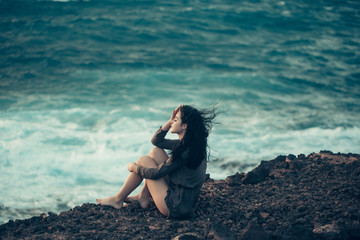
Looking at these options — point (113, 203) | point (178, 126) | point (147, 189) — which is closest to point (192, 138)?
point (178, 126)

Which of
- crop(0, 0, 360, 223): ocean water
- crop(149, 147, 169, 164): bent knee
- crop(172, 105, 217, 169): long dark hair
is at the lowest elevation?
crop(0, 0, 360, 223): ocean water

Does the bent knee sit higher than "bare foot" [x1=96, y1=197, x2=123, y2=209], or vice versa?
the bent knee

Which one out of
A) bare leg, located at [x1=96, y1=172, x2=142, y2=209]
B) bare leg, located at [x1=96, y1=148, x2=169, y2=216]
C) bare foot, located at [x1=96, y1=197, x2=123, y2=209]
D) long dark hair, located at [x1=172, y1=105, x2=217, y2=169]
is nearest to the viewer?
long dark hair, located at [x1=172, y1=105, x2=217, y2=169]

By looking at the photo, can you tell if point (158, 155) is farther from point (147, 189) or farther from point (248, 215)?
point (248, 215)

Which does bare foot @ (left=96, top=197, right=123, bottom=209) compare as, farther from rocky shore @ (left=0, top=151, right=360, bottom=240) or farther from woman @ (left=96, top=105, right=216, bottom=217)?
woman @ (left=96, top=105, right=216, bottom=217)

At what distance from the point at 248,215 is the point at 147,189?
4.31ft

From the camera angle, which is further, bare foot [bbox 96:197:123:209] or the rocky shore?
bare foot [bbox 96:197:123:209]

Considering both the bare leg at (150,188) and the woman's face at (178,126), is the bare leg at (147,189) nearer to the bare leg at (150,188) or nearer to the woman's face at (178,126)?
the bare leg at (150,188)

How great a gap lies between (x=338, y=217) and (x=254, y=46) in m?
16.3

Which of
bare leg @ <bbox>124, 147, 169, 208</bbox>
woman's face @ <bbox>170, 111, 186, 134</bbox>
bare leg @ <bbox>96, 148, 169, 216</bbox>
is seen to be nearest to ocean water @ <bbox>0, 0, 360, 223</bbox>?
bare leg @ <bbox>96, 148, 169, 216</bbox>

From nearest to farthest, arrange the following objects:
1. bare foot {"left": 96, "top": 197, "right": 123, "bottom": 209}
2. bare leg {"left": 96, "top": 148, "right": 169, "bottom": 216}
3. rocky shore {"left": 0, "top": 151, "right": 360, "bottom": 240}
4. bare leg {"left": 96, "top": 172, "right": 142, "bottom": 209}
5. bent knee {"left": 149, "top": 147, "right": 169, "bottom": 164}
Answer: rocky shore {"left": 0, "top": 151, "right": 360, "bottom": 240} → bare leg {"left": 96, "top": 148, "right": 169, "bottom": 216} → bent knee {"left": 149, "top": 147, "right": 169, "bottom": 164} → bare leg {"left": 96, "top": 172, "right": 142, "bottom": 209} → bare foot {"left": 96, "top": 197, "right": 123, "bottom": 209}

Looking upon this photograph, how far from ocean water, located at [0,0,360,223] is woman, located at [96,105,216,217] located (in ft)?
10.4

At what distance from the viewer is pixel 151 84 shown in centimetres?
1622

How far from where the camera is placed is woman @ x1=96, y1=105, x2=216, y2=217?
4.79m
